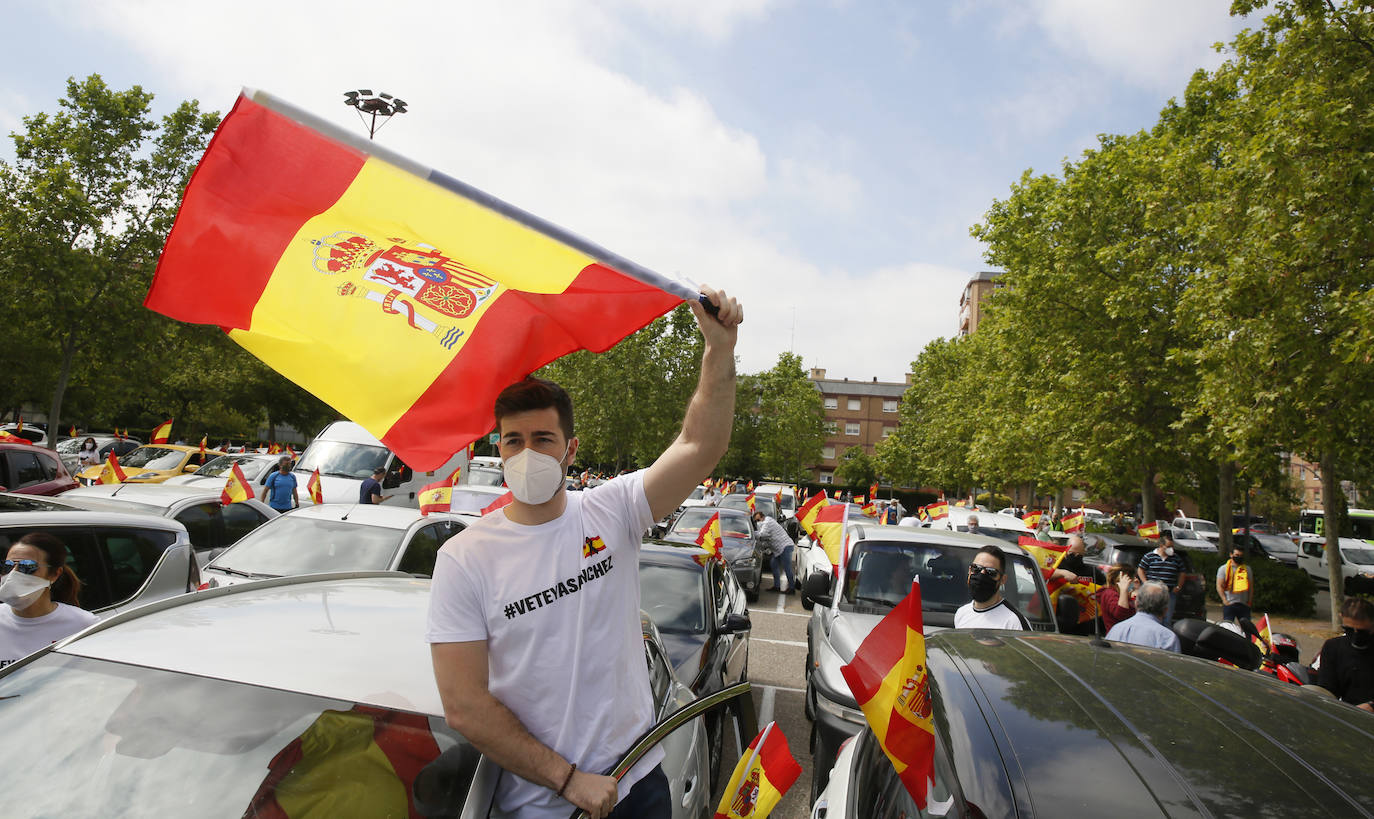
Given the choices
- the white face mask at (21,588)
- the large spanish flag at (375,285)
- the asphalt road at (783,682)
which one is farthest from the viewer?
the asphalt road at (783,682)

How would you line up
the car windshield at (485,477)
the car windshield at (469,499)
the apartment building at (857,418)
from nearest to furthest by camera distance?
the car windshield at (469,499) < the car windshield at (485,477) < the apartment building at (857,418)

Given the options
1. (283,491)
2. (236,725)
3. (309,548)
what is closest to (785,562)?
(283,491)

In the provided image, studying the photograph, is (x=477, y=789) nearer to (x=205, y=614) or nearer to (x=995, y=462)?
(x=205, y=614)

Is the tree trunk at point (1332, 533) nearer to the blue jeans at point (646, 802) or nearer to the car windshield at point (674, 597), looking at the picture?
the car windshield at point (674, 597)

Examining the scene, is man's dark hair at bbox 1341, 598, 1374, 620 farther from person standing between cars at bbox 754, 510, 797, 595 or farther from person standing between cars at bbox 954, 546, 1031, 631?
person standing between cars at bbox 754, 510, 797, 595

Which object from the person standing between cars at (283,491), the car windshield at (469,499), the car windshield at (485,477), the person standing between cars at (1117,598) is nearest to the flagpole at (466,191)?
the person standing between cars at (1117,598)

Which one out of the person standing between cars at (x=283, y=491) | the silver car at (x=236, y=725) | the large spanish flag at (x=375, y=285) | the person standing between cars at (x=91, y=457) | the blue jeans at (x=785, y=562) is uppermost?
the large spanish flag at (x=375, y=285)

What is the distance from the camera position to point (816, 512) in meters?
12.8

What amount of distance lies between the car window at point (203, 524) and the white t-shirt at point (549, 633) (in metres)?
8.50

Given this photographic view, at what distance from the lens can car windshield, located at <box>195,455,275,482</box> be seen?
18870 mm

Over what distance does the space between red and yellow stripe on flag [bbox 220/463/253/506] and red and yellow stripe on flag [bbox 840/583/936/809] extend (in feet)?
31.1

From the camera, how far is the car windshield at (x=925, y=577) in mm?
6664

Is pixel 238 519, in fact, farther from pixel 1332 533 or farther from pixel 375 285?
pixel 1332 533

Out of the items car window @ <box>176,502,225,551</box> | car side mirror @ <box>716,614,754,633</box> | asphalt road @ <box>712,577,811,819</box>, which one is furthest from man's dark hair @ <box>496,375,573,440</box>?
car window @ <box>176,502,225,551</box>
